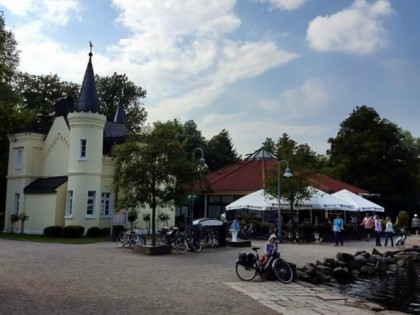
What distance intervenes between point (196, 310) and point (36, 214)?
92.6 feet

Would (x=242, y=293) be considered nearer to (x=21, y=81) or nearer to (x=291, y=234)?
(x=291, y=234)

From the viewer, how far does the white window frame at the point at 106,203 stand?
34625mm

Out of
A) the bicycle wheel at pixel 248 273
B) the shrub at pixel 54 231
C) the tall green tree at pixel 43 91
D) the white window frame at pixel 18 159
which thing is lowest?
the bicycle wheel at pixel 248 273

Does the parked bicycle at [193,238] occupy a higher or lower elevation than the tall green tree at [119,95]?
lower

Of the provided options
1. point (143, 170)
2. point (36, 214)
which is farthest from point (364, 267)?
point (36, 214)

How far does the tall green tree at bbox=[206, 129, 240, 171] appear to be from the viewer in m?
66.6

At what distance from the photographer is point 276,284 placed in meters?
13.6

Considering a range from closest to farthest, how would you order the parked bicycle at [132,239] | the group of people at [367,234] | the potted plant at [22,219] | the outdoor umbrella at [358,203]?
1. the group of people at [367,234]
2. the parked bicycle at [132,239]
3. the outdoor umbrella at [358,203]
4. the potted plant at [22,219]

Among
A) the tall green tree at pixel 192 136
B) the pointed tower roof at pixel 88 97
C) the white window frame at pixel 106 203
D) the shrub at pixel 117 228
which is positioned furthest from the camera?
the tall green tree at pixel 192 136

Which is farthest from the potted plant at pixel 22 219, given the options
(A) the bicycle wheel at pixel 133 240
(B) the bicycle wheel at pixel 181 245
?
(B) the bicycle wheel at pixel 181 245

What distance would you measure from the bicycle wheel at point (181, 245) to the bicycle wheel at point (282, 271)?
26.8ft

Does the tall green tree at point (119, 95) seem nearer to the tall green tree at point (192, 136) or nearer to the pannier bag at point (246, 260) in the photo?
the tall green tree at point (192, 136)

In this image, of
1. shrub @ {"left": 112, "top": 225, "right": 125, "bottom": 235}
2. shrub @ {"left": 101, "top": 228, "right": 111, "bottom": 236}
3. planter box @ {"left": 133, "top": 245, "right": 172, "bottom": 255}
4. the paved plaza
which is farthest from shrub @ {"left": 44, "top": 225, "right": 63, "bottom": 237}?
the paved plaza

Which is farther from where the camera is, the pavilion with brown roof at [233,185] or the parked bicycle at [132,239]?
the pavilion with brown roof at [233,185]
